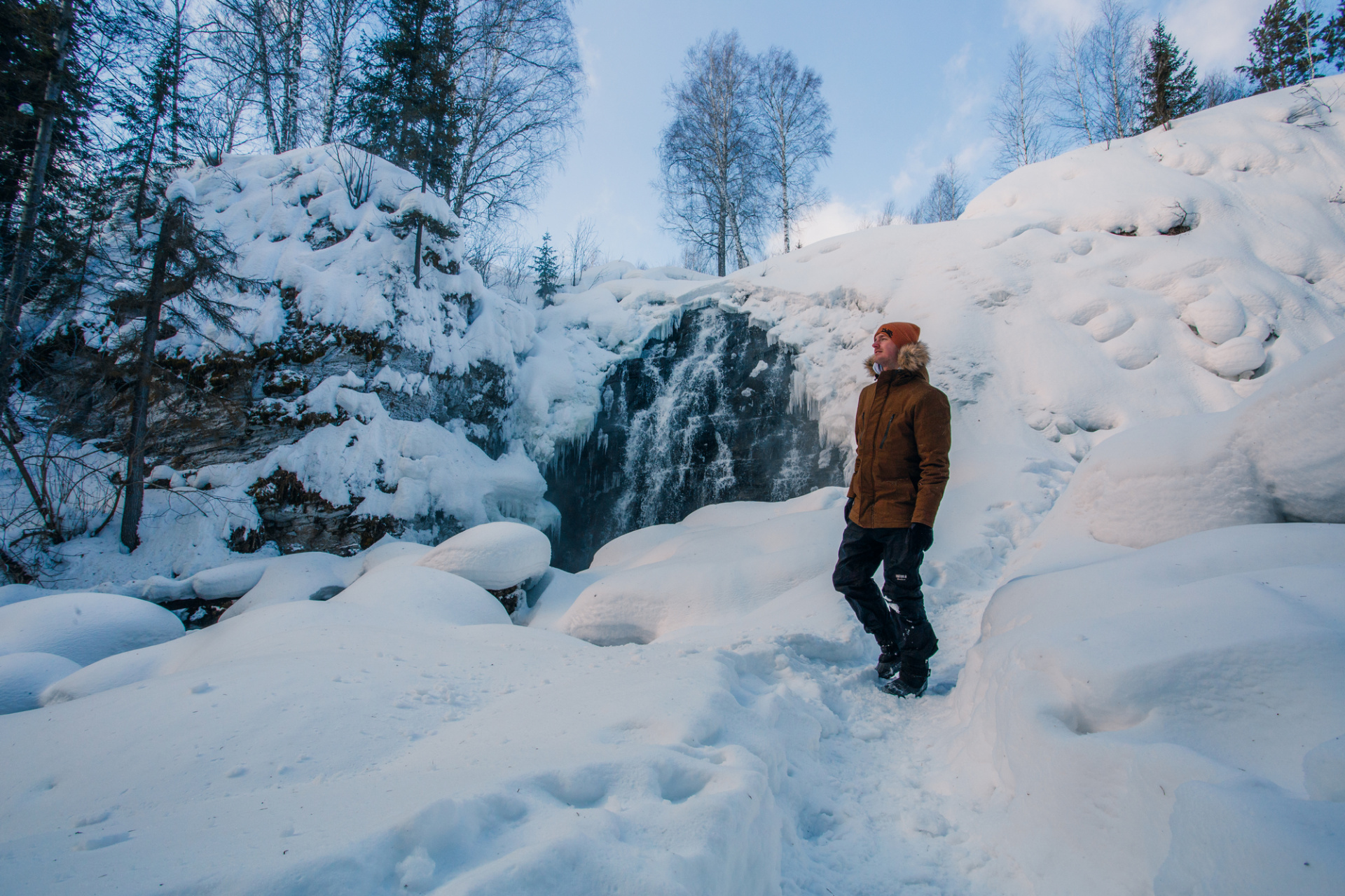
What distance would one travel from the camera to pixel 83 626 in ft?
13.4

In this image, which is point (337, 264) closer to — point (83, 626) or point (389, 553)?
point (389, 553)

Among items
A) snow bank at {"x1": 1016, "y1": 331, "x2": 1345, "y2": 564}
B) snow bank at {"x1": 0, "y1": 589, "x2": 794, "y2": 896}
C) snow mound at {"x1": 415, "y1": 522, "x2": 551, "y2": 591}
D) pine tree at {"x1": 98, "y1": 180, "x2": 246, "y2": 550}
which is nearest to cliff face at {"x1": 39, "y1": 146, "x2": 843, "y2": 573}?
pine tree at {"x1": 98, "y1": 180, "x2": 246, "y2": 550}

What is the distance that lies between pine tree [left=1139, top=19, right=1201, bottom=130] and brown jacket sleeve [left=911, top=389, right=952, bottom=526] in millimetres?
14855

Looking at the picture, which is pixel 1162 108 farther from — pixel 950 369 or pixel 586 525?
pixel 586 525

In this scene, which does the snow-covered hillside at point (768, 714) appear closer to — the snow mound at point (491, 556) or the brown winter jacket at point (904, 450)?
the snow mound at point (491, 556)

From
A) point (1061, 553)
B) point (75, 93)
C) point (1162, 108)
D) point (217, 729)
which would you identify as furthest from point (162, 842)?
Result: point (1162, 108)

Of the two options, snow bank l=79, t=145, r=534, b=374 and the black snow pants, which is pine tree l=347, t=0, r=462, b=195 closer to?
snow bank l=79, t=145, r=534, b=374

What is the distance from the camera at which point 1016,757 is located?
66.6 inches

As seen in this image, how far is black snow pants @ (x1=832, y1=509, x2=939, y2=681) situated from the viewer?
261 cm

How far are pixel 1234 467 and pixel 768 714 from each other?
2.45 m

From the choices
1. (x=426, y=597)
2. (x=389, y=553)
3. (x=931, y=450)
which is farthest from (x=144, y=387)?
(x=931, y=450)

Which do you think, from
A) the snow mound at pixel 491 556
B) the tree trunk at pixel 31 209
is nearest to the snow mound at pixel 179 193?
the tree trunk at pixel 31 209

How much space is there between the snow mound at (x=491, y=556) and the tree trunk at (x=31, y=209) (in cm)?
489

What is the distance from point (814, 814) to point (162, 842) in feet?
5.64
